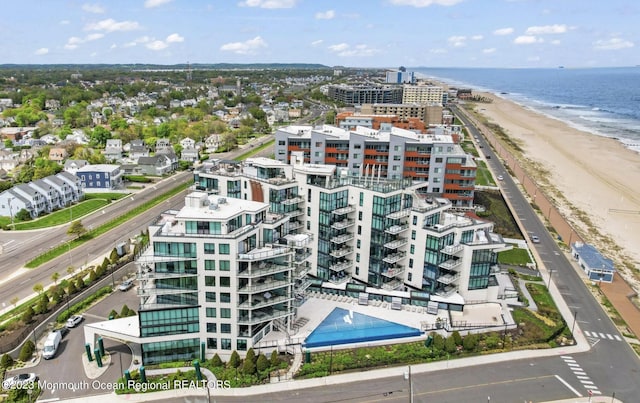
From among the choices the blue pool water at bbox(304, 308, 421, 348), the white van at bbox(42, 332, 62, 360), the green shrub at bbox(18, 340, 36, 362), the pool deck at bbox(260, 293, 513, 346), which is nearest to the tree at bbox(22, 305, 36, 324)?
the white van at bbox(42, 332, 62, 360)

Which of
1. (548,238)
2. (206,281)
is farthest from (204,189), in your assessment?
(548,238)

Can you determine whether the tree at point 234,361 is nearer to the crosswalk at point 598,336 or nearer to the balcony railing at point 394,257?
the balcony railing at point 394,257

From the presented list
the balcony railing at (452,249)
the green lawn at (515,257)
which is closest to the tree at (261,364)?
the balcony railing at (452,249)

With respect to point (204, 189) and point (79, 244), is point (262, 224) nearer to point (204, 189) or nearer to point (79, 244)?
point (204, 189)

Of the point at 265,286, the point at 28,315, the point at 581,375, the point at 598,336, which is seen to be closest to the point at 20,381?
the point at 28,315

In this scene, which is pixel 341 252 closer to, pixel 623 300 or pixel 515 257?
pixel 515 257

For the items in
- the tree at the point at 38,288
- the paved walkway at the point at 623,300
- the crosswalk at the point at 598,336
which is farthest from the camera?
the tree at the point at 38,288
